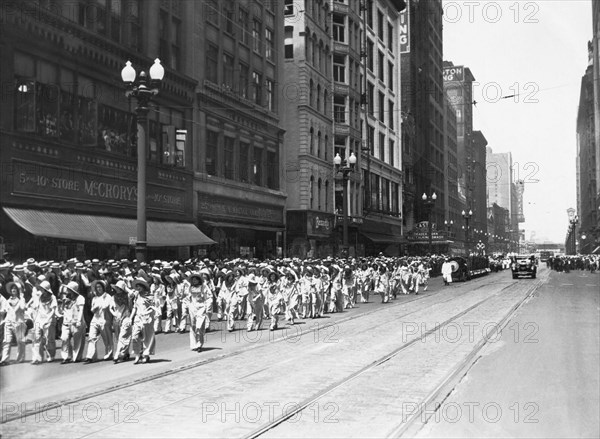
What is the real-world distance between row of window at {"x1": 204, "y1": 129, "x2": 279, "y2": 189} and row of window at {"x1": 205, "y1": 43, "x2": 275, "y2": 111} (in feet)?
9.00

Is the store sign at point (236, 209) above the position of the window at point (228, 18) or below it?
below

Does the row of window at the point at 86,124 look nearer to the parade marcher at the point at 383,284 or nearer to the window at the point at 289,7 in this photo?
the parade marcher at the point at 383,284

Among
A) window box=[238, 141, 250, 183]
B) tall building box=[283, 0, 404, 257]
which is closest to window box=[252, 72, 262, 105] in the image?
window box=[238, 141, 250, 183]

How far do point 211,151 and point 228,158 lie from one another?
6.76 ft

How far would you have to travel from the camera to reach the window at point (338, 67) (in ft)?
186

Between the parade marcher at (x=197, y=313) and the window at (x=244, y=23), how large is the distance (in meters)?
26.8

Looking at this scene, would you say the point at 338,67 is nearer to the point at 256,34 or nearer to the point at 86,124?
the point at 256,34

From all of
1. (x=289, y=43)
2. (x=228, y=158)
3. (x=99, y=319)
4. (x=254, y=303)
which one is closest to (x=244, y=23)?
(x=228, y=158)

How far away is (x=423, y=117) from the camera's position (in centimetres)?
9544

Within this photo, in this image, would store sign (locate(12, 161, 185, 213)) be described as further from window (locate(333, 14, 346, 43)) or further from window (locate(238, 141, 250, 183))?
window (locate(333, 14, 346, 43))

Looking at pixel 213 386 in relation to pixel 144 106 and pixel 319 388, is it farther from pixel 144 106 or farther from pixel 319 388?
pixel 144 106

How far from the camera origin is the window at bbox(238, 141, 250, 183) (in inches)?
1543

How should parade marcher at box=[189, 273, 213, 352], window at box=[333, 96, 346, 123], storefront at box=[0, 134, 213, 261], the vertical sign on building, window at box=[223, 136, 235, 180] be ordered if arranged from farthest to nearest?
the vertical sign on building → window at box=[333, 96, 346, 123] → window at box=[223, 136, 235, 180] → storefront at box=[0, 134, 213, 261] → parade marcher at box=[189, 273, 213, 352]

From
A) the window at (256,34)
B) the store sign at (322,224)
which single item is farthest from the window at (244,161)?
the store sign at (322,224)
